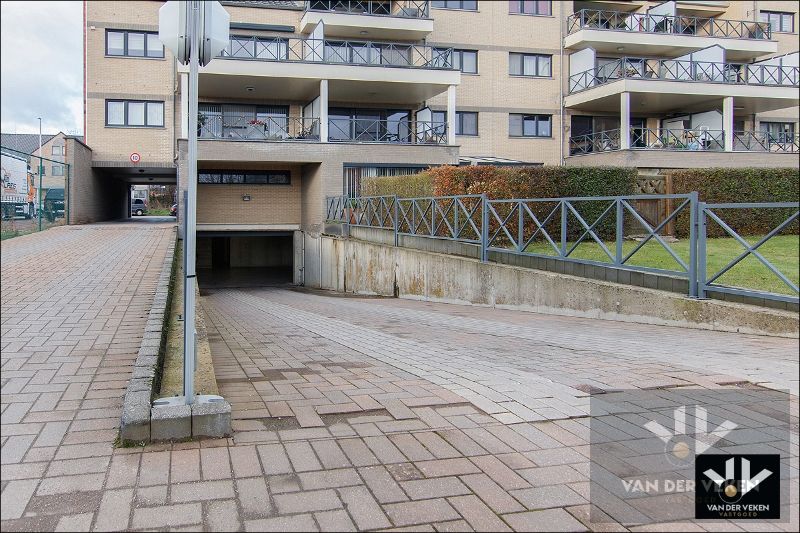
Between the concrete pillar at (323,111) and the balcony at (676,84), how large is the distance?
11068 mm

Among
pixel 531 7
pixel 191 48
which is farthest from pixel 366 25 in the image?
pixel 191 48

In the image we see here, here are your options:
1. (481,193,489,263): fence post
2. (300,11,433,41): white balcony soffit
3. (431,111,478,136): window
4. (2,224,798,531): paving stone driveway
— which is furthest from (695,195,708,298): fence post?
(431,111,478,136): window

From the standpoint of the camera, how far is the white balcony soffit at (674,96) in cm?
2425

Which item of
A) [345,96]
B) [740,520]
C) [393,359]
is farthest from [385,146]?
[740,520]

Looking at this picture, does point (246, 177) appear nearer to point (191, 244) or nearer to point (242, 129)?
point (242, 129)

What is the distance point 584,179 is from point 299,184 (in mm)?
14410

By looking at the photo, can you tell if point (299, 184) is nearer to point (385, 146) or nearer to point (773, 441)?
point (385, 146)

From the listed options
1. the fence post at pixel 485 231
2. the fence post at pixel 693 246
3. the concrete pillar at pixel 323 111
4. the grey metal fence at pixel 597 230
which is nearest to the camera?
the grey metal fence at pixel 597 230

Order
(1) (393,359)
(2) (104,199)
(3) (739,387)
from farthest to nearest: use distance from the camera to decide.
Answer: (2) (104,199)
(1) (393,359)
(3) (739,387)

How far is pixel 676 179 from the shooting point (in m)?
13.9

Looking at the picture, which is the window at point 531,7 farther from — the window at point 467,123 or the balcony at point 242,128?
the balcony at point 242,128

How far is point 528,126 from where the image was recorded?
27.9 meters

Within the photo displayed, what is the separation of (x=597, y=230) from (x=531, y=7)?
2133cm

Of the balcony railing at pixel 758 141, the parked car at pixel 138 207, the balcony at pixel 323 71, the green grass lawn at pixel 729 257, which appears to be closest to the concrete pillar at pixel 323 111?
the balcony at pixel 323 71
